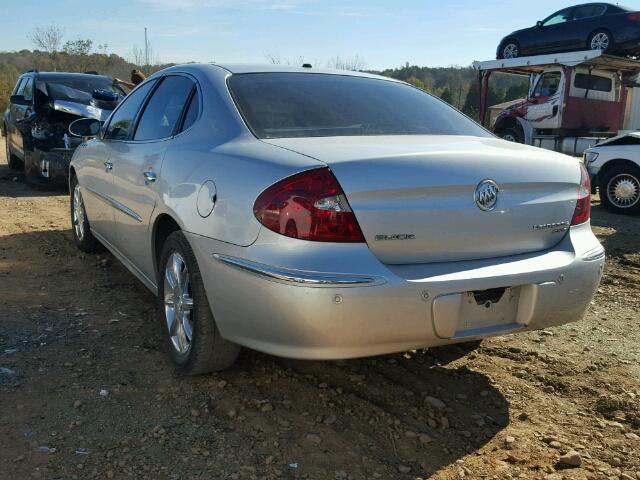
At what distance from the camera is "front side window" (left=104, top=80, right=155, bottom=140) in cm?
425

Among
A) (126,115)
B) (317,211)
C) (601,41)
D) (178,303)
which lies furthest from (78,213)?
(601,41)

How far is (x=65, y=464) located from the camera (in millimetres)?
2455

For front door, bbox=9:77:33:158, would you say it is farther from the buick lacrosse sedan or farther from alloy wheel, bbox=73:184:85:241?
the buick lacrosse sedan

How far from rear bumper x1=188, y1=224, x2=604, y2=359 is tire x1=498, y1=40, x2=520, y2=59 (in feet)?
50.3

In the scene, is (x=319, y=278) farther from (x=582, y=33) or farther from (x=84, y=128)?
(x=582, y=33)

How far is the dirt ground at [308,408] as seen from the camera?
249 centimetres

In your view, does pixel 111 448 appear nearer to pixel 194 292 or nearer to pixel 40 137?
pixel 194 292

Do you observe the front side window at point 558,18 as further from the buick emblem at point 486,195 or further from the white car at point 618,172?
the buick emblem at point 486,195

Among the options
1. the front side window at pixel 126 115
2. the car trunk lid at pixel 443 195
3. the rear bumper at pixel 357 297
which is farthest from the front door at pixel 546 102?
the rear bumper at pixel 357 297

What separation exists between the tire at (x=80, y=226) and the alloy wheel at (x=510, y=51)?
14025mm

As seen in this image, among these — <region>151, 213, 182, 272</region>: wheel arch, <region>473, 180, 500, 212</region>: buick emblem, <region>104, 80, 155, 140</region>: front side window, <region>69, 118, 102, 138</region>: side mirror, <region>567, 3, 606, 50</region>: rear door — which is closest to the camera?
<region>473, 180, 500, 212</region>: buick emblem

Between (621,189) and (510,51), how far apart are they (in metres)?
9.19

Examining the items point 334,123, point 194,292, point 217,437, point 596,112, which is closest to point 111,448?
point 217,437

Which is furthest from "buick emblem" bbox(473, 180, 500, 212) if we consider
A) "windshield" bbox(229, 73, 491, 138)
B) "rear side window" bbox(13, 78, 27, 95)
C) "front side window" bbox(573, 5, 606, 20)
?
"front side window" bbox(573, 5, 606, 20)
